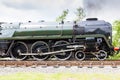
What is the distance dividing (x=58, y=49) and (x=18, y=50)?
231 cm

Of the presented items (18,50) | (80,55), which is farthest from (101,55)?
(18,50)

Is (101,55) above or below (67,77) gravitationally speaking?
above

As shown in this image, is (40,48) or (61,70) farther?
(40,48)

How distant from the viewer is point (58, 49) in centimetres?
1916

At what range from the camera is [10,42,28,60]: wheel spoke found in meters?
19.5

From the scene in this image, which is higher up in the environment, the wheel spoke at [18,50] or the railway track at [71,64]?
the wheel spoke at [18,50]

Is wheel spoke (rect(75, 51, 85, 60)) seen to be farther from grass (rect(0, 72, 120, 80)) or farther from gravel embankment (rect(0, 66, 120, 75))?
grass (rect(0, 72, 120, 80))

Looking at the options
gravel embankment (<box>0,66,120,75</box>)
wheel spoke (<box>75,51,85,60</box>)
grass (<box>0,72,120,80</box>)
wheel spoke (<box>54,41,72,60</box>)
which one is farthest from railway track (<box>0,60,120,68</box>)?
grass (<box>0,72,120,80</box>)

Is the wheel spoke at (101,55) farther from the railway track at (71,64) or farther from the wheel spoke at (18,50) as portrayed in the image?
the wheel spoke at (18,50)

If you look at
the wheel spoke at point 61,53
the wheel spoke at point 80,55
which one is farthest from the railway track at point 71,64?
the wheel spoke at point 61,53

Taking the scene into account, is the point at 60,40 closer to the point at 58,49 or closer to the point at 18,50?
the point at 58,49

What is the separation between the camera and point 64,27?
19.0m

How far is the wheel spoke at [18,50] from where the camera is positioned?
19.5m

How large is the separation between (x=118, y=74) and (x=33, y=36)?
653cm
